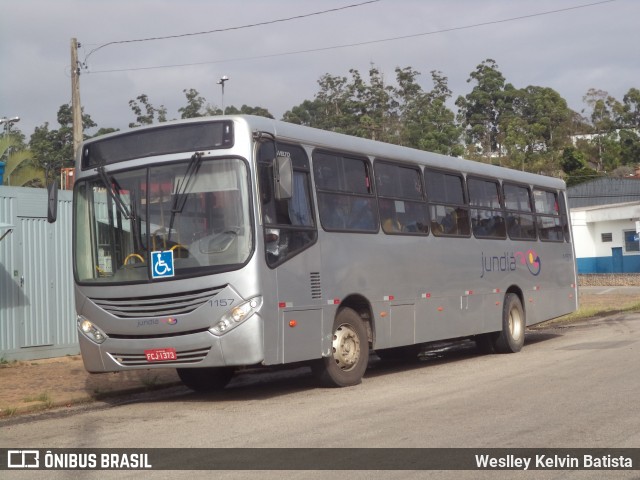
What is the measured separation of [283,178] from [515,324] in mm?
7953

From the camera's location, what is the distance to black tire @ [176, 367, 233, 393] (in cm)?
1270

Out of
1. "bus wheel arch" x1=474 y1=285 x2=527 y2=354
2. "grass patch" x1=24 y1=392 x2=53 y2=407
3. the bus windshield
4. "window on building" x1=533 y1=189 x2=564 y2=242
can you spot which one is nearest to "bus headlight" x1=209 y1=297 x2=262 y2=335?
the bus windshield

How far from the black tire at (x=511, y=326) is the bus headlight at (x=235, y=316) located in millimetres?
7490

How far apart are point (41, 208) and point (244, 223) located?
8.47 metres

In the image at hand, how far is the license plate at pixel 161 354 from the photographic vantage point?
10727 mm

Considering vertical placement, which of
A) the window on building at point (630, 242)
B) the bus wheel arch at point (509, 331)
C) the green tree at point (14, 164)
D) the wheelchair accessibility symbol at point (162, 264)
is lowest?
the bus wheel arch at point (509, 331)

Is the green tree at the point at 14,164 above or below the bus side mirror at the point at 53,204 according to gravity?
above

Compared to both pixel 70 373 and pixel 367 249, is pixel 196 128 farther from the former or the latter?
pixel 70 373

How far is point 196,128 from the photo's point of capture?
11039mm


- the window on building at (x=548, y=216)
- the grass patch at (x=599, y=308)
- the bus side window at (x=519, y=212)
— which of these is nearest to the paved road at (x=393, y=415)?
the bus side window at (x=519, y=212)

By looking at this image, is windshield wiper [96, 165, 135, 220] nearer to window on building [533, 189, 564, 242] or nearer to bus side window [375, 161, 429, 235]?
bus side window [375, 161, 429, 235]

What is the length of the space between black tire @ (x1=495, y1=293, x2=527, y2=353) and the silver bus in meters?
2.91

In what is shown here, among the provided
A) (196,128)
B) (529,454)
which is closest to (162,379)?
(196,128)

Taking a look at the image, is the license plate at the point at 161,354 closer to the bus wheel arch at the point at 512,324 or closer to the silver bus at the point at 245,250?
the silver bus at the point at 245,250
